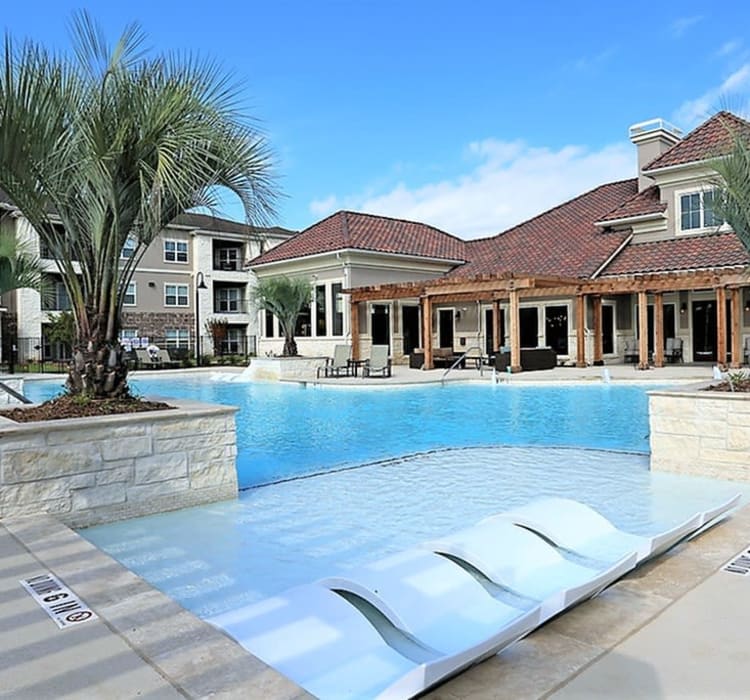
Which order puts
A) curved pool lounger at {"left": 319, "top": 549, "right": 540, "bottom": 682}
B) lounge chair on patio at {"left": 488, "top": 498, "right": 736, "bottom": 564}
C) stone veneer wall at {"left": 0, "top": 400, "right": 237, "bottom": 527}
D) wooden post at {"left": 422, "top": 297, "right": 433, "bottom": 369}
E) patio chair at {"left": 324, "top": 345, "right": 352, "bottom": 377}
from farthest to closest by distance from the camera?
wooden post at {"left": 422, "top": 297, "right": 433, "bottom": 369}
patio chair at {"left": 324, "top": 345, "right": 352, "bottom": 377}
stone veneer wall at {"left": 0, "top": 400, "right": 237, "bottom": 527}
lounge chair on patio at {"left": 488, "top": 498, "right": 736, "bottom": 564}
curved pool lounger at {"left": 319, "top": 549, "right": 540, "bottom": 682}

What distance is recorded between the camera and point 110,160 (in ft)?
17.9

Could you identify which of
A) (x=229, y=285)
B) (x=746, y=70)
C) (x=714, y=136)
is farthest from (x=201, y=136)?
(x=229, y=285)

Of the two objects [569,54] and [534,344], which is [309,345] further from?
[569,54]

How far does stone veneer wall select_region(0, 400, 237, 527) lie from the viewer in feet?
15.5

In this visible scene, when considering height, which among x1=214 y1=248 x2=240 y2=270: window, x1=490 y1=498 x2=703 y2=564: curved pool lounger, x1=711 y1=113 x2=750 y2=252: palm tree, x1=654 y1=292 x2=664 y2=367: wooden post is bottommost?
x1=490 y1=498 x2=703 y2=564: curved pool lounger

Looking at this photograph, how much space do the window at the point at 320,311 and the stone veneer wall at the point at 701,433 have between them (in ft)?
65.6

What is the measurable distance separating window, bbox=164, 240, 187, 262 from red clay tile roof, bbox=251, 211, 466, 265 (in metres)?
11.7

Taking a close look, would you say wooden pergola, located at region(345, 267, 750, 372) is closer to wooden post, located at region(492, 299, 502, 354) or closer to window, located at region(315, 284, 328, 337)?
wooden post, located at region(492, 299, 502, 354)

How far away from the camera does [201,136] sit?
5.55m

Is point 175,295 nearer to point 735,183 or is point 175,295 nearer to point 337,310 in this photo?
point 337,310

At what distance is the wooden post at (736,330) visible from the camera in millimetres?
18531

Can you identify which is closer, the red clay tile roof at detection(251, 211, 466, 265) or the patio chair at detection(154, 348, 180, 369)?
the red clay tile roof at detection(251, 211, 466, 265)

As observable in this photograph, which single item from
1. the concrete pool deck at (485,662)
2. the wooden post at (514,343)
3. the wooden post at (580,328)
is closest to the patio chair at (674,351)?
the wooden post at (580,328)

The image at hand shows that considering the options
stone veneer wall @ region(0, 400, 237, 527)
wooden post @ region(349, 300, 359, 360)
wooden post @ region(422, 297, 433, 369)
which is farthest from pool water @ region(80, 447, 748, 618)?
wooden post @ region(349, 300, 359, 360)
